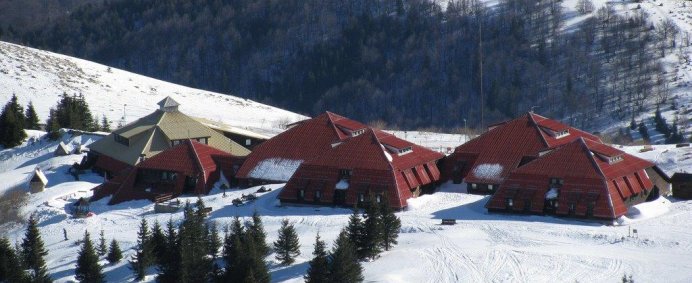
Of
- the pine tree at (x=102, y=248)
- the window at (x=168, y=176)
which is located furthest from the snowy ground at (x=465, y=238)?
the window at (x=168, y=176)

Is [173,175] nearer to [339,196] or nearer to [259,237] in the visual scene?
[339,196]

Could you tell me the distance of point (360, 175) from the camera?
266 ft

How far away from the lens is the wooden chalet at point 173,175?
287 ft

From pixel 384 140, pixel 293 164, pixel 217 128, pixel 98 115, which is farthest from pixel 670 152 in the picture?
pixel 98 115

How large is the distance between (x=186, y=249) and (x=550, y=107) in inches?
5164

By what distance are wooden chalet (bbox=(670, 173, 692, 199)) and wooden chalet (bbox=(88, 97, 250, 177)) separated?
37229 millimetres

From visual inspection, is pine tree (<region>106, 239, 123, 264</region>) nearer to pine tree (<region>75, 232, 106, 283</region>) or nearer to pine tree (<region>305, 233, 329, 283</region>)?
pine tree (<region>75, 232, 106, 283</region>)

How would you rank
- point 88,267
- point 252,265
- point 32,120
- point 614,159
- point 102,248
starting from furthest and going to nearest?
point 32,120, point 614,159, point 102,248, point 88,267, point 252,265

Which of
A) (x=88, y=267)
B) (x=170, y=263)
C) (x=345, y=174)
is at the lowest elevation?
(x=170, y=263)

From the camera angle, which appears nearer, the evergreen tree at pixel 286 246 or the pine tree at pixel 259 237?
the pine tree at pixel 259 237

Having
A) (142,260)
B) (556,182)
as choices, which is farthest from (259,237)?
(556,182)

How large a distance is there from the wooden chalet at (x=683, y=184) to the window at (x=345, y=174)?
23412 millimetres

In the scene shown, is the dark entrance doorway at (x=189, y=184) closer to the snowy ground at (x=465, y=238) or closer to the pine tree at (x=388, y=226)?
the snowy ground at (x=465, y=238)

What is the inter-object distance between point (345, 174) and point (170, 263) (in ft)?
69.9
